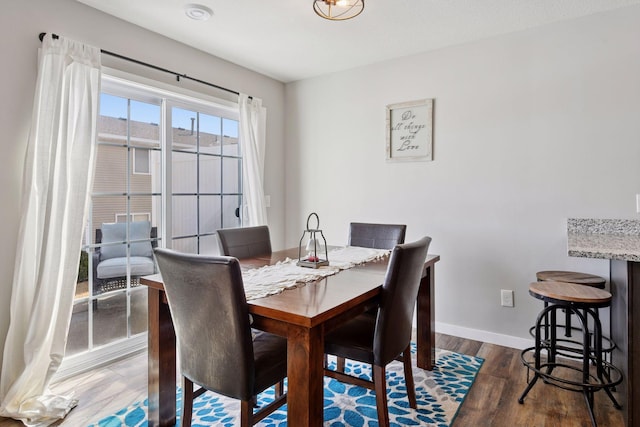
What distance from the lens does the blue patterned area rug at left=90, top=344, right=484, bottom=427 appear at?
1.91 metres

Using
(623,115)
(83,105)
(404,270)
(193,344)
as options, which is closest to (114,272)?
(83,105)

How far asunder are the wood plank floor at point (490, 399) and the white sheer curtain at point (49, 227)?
0.16 meters

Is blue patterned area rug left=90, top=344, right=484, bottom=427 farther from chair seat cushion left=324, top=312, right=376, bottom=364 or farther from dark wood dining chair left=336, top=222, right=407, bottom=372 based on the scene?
dark wood dining chair left=336, top=222, right=407, bottom=372

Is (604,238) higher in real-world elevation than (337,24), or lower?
lower

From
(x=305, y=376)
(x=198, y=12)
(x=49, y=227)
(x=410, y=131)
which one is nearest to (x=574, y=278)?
(x=410, y=131)

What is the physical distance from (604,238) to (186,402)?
2.51m

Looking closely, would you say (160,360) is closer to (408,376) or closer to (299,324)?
(299,324)

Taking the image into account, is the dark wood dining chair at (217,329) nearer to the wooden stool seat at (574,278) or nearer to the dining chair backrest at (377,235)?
the dining chair backrest at (377,235)

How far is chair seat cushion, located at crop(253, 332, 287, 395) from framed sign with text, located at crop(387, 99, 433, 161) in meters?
2.15

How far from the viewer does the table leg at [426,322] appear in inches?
95.6

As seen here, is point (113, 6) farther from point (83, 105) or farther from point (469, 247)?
point (469, 247)

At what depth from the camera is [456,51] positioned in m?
3.05

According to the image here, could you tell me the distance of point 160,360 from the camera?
5.88ft

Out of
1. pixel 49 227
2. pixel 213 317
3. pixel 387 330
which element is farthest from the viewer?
pixel 49 227
